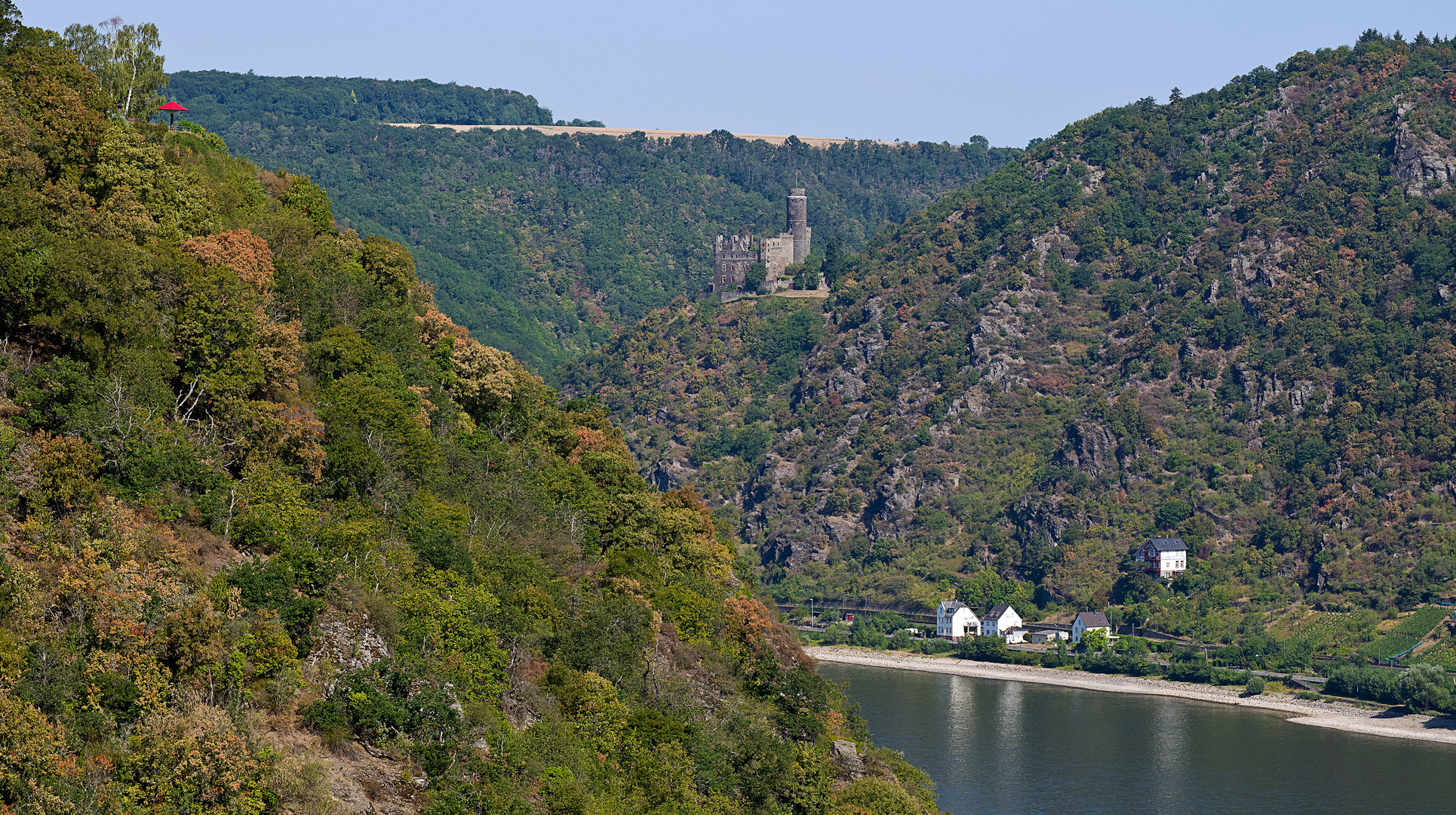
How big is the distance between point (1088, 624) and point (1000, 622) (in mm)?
8391

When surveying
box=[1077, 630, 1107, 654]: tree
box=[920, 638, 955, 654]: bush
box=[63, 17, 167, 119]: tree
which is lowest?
box=[920, 638, 955, 654]: bush

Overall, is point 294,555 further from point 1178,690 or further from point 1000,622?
point 1000,622

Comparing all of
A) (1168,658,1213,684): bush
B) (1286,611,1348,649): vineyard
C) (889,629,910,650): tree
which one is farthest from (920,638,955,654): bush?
(1286,611,1348,649): vineyard

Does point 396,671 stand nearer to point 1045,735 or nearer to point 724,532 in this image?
point 724,532

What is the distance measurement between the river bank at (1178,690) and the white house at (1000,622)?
23.5 ft

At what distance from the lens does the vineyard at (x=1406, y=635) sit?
13262 cm

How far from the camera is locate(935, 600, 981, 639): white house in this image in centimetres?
15488

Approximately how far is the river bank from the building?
20866 millimetres

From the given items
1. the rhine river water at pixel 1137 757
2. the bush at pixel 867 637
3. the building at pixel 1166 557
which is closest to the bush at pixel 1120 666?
the rhine river water at pixel 1137 757

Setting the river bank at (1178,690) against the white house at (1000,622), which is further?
the white house at (1000,622)

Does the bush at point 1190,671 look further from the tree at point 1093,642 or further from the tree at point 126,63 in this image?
the tree at point 126,63

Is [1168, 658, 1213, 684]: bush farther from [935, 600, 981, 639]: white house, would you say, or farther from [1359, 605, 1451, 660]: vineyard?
[935, 600, 981, 639]: white house

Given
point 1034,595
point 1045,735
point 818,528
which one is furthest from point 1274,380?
point 1045,735

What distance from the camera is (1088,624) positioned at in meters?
150
